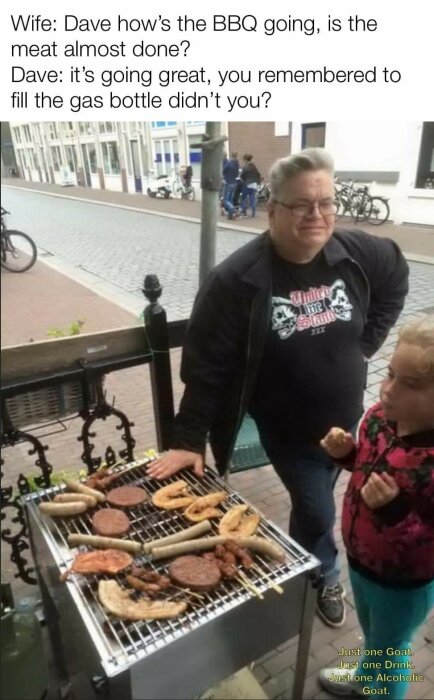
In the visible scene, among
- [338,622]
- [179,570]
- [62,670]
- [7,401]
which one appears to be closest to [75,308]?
[7,401]

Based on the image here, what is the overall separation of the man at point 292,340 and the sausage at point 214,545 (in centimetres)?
30

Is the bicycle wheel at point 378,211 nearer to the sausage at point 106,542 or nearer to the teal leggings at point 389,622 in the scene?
the teal leggings at point 389,622

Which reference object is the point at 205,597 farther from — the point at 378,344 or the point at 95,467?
the point at 378,344

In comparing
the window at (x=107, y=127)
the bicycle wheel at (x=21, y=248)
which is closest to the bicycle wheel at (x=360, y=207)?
the window at (x=107, y=127)

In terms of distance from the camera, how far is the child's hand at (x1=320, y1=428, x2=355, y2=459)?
3.92ft

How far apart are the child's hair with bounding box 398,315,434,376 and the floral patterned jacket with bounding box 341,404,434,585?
0.54ft

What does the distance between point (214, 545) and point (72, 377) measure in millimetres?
678

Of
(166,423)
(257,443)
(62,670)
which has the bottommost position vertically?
(62,670)

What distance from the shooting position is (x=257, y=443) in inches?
84.5

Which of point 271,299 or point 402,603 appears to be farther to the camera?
point 271,299

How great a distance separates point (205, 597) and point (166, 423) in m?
0.80

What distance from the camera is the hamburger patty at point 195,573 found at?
1025 millimetres

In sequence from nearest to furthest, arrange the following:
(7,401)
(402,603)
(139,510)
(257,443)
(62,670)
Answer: (402,603)
(139,510)
(7,401)
(62,670)
(257,443)
